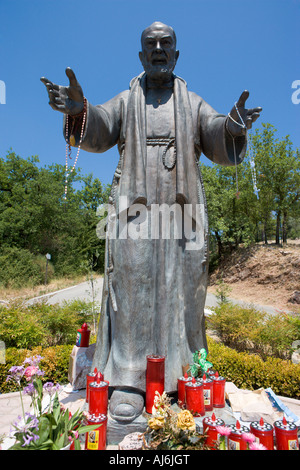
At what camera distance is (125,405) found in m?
2.96

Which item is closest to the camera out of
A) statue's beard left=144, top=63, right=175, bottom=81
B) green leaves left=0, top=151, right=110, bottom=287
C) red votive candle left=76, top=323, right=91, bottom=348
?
statue's beard left=144, top=63, right=175, bottom=81

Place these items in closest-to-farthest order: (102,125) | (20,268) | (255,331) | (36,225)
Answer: (102,125) → (255,331) → (20,268) → (36,225)

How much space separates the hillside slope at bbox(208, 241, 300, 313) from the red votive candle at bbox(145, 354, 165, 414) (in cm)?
1562

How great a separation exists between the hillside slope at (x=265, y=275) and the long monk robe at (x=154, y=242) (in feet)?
50.0

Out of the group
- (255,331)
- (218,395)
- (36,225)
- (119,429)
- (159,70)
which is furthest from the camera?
(36,225)

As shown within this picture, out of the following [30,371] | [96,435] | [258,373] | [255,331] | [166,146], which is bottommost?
[258,373]

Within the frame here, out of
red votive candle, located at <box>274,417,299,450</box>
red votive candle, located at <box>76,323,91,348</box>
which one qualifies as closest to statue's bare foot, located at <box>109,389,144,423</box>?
red votive candle, located at <box>274,417,299,450</box>

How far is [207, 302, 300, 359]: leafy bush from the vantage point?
746 cm

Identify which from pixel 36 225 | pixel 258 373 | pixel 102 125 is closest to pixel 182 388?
pixel 102 125

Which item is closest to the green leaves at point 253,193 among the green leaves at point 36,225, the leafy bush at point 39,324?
the green leaves at point 36,225

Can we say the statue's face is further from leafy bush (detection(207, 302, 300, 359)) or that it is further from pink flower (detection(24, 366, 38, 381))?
leafy bush (detection(207, 302, 300, 359))

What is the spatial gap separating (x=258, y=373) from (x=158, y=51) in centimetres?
498

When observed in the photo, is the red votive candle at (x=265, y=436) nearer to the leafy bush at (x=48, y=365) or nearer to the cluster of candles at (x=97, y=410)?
the cluster of candles at (x=97, y=410)

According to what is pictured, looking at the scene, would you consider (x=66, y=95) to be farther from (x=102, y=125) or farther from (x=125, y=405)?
(x=125, y=405)
